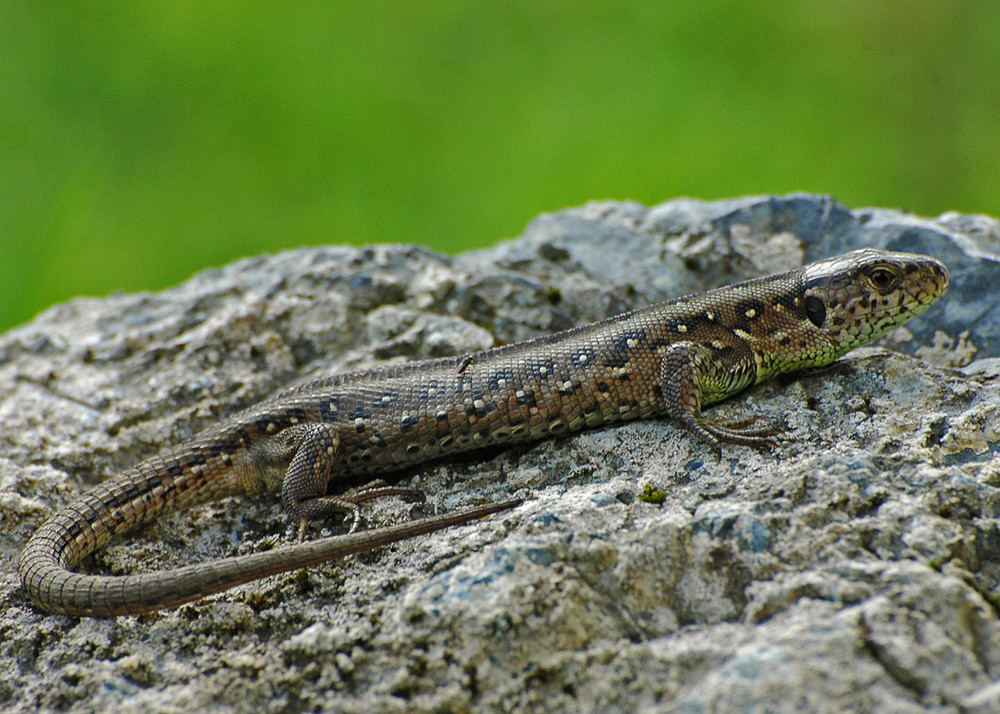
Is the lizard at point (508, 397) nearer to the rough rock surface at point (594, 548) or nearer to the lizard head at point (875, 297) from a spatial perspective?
the lizard head at point (875, 297)

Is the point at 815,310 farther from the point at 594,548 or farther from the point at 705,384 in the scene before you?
the point at 594,548

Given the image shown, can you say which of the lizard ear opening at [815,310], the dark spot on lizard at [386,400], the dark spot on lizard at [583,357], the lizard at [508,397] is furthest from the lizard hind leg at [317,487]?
the lizard ear opening at [815,310]

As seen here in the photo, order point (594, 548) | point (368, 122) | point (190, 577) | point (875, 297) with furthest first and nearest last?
1. point (368, 122)
2. point (875, 297)
3. point (190, 577)
4. point (594, 548)

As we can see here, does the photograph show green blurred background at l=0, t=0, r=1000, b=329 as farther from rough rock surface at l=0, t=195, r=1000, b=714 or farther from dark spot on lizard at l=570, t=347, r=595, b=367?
dark spot on lizard at l=570, t=347, r=595, b=367

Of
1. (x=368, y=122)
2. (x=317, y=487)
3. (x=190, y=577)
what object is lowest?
(x=190, y=577)

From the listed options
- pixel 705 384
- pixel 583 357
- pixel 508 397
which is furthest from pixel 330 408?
pixel 705 384

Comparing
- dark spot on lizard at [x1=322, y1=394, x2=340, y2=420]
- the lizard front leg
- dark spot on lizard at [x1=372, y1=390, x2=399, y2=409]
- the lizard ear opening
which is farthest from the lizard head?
dark spot on lizard at [x1=322, y1=394, x2=340, y2=420]

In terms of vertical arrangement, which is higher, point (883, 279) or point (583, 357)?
point (583, 357)
